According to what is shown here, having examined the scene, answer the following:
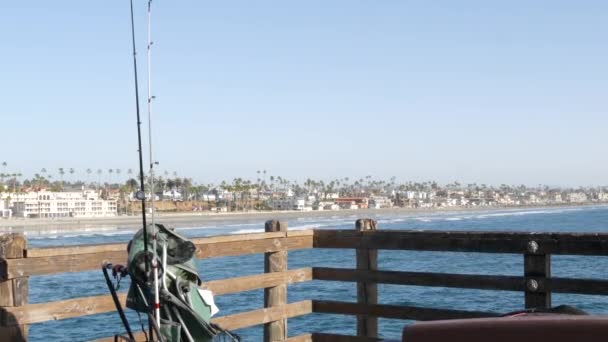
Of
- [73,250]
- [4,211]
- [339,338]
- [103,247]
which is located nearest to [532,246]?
[339,338]

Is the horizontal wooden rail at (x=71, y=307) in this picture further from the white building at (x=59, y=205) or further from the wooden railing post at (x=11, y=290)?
the white building at (x=59, y=205)

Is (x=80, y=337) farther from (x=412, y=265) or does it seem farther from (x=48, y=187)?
(x=48, y=187)

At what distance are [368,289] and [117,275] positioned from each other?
2663 mm

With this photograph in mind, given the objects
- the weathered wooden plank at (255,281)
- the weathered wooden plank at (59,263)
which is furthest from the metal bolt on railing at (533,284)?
the weathered wooden plank at (59,263)

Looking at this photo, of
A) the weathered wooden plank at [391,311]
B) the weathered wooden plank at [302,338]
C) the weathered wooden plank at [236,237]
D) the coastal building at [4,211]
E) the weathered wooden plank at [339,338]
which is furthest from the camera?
the coastal building at [4,211]

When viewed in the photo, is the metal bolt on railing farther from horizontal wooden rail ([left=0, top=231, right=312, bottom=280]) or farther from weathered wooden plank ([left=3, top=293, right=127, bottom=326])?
weathered wooden plank ([left=3, top=293, right=127, bottom=326])

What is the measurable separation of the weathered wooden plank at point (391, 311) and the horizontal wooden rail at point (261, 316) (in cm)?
14

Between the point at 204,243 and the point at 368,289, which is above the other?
the point at 204,243

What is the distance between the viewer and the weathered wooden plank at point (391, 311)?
6453 mm

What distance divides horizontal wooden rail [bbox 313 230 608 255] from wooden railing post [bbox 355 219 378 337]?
2.6 inches

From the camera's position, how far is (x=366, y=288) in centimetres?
702

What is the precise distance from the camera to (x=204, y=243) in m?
6.11

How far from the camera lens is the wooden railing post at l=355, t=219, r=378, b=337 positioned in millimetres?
6984

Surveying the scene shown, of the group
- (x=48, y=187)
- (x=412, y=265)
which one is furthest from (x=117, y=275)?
(x=48, y=187)
